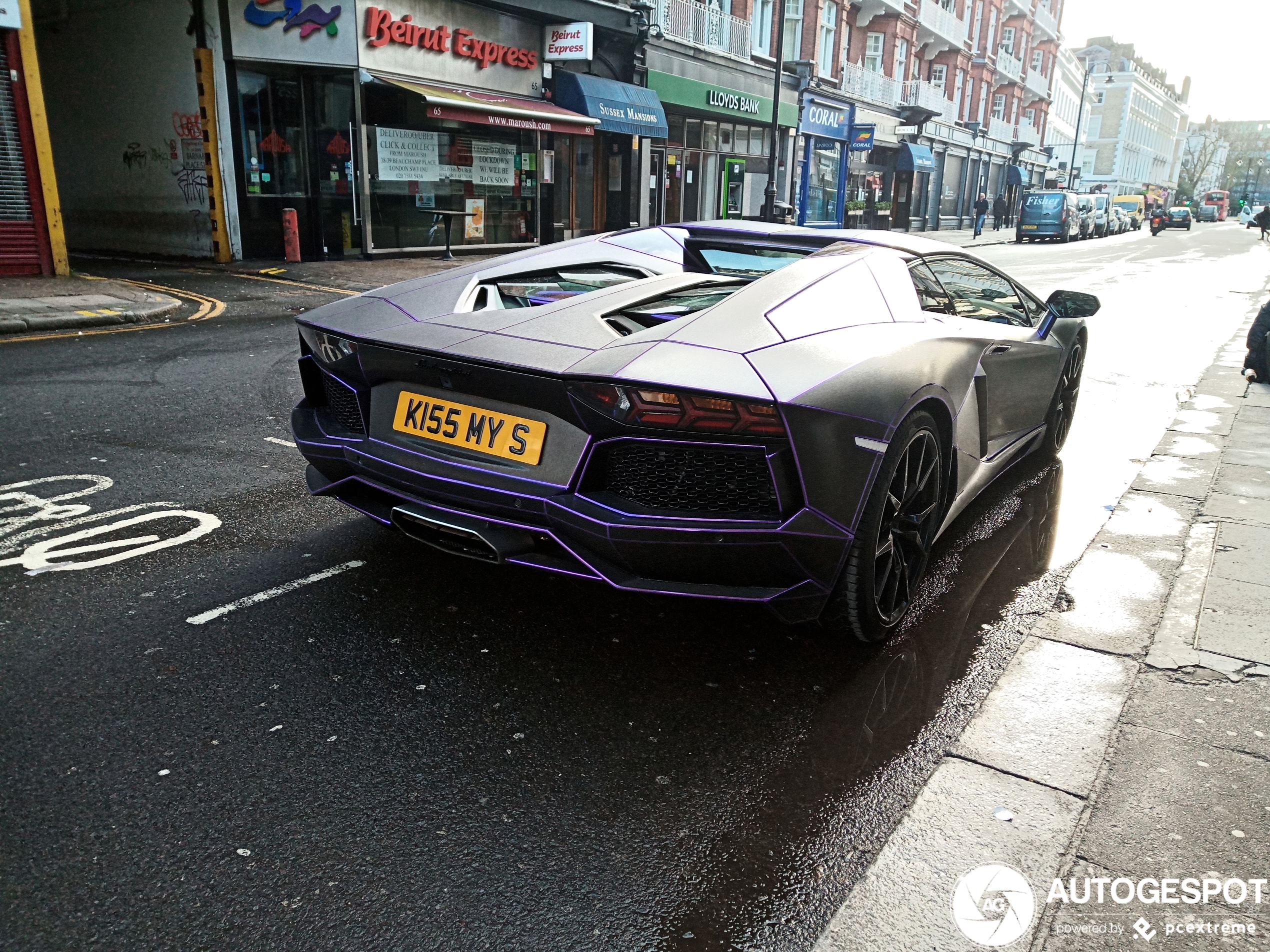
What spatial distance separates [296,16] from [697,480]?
A: 1569 centimetres

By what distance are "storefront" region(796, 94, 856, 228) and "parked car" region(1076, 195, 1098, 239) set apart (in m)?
13.0

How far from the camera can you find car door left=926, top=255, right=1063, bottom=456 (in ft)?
13.0

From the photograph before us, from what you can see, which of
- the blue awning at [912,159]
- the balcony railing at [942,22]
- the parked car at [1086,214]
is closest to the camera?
the blue awning at [912,159]

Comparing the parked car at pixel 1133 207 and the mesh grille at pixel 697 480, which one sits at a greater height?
the parked car at pixel 1133 207

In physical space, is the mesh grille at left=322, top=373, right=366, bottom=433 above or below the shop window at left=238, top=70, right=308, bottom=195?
below

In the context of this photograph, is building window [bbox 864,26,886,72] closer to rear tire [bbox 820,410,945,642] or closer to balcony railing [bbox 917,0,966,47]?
balcony railing [bbox 917,0,966,47]

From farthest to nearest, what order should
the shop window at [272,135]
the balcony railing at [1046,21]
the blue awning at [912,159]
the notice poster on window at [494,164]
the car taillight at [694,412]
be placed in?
1. the balcony railing at [1046,21]
2. the blue awning at [912,159]
3. the notice poster on window at [494,164]
4. the shop window at [272,135]
5. the car taillight at [694,412]

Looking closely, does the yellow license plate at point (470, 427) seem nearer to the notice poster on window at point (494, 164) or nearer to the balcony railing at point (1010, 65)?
the notice poster on window at point (494, 164)

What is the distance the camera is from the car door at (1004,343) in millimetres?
3947

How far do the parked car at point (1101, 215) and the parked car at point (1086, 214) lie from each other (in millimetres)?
199

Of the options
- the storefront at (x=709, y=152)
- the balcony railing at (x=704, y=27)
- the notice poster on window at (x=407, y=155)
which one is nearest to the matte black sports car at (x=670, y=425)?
the notice poster on window at (x=407, y=155)

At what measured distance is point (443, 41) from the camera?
17.5 metres

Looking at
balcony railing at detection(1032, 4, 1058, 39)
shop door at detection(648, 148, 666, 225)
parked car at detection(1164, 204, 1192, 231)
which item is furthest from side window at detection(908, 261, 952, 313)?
parked car at detection(1164, 204, 1192, 231)

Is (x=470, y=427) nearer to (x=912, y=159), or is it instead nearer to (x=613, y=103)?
(x=613, y=103)
